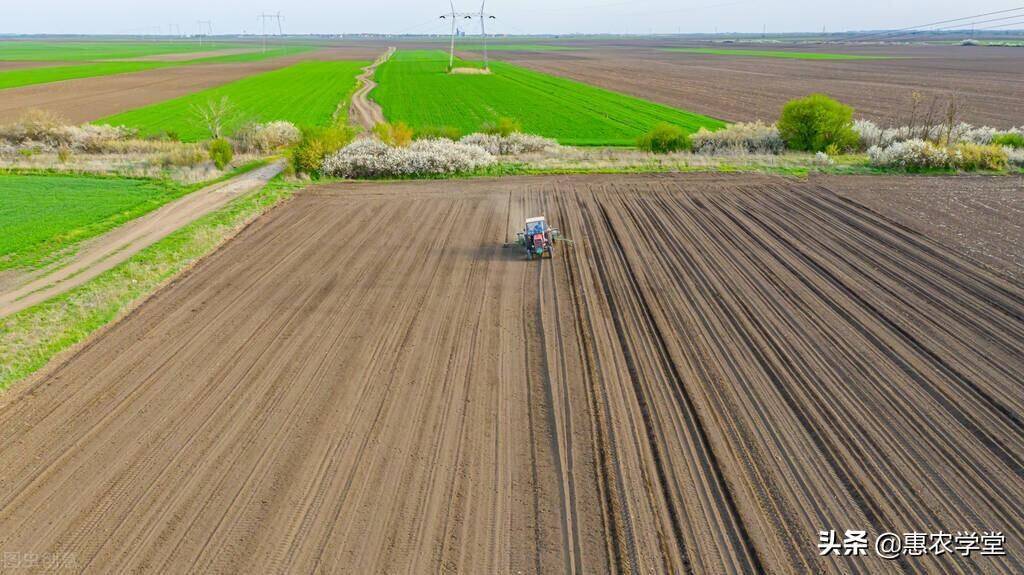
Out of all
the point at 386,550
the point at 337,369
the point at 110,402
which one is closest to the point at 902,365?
the point at 386,550

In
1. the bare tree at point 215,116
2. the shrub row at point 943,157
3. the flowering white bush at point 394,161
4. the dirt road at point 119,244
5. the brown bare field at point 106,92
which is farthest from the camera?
the brown bare field at point 106,92

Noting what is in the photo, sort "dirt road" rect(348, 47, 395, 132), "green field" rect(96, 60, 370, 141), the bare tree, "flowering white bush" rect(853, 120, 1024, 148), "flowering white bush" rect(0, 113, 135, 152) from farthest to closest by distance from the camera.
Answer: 1. "dirt road" rect(348, 47, 395, 132)
2. "green field" rect(96, 60, 370, 141)
3. the bare tree
4. "flowering white bush" rect(0, 113, 135, 152)
5. "flowering white bush" rect(853, 120, 1024, 148)

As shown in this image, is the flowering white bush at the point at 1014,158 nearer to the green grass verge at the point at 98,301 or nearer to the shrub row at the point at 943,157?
the shrub row at the point at 943,157

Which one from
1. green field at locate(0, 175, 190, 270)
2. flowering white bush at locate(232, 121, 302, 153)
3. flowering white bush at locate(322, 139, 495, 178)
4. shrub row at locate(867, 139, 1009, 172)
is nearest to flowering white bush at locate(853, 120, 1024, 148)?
shrub row at locate(867, 139, 1009, 172)

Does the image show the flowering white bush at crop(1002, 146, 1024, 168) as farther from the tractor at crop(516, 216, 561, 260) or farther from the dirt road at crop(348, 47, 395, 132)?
the dirt road at crop(348, 47, 395, 132)

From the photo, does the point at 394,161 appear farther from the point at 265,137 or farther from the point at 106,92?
the point at 106,92

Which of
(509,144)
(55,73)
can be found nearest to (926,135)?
(509,144)

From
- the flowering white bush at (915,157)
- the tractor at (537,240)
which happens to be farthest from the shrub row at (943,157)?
the tractor at (537,240)
